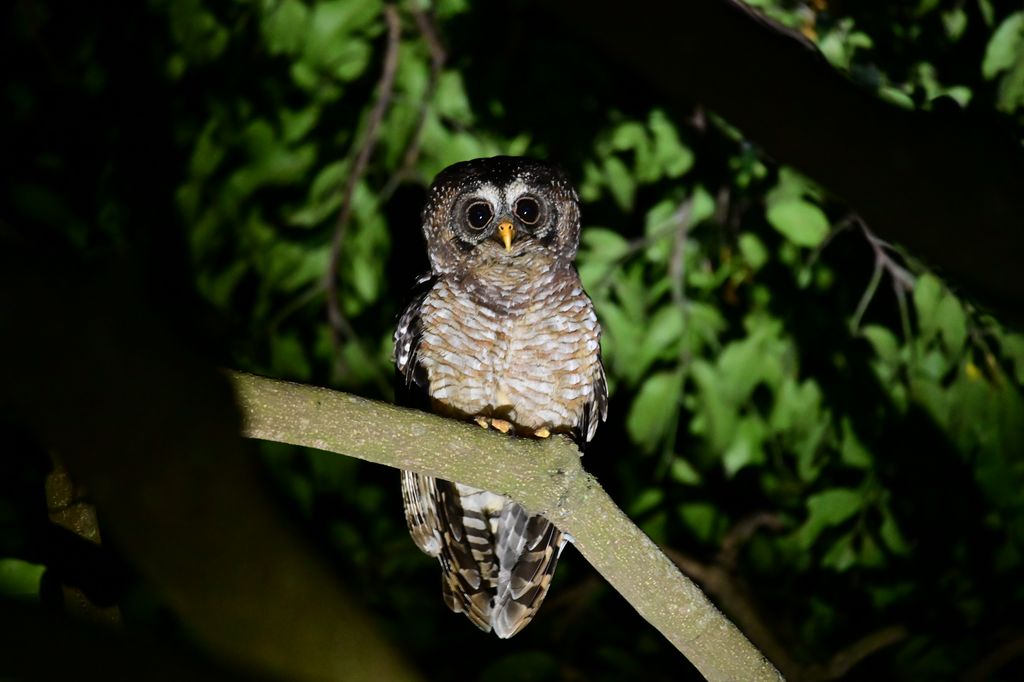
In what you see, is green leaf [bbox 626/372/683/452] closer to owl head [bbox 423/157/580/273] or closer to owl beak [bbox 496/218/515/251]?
owl head [bbox 423/157/580/273]

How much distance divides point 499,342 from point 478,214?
364mm

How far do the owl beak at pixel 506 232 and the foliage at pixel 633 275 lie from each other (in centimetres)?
44

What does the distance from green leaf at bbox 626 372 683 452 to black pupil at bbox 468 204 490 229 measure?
71 cm

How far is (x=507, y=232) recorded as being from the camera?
2619mm

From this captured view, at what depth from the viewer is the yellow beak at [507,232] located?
2621 millimetres

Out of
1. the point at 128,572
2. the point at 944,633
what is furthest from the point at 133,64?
the point at 944,633

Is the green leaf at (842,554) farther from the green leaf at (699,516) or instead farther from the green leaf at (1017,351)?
the green leaf at (1017,351)

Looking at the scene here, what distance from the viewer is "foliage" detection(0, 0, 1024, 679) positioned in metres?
2.99

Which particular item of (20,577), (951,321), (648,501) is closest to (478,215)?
(648,501)

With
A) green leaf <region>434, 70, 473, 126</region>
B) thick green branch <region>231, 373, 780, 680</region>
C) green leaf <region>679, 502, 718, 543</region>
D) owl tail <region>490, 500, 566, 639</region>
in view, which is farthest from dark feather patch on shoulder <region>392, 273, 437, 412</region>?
green leaf <region>679, 502, 718, 543</region>

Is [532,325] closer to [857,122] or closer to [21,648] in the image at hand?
[857,122]

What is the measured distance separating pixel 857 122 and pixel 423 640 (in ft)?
9.57

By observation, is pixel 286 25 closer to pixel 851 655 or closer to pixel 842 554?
pixel 842 554

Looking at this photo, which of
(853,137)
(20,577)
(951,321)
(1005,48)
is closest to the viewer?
(853,137)
